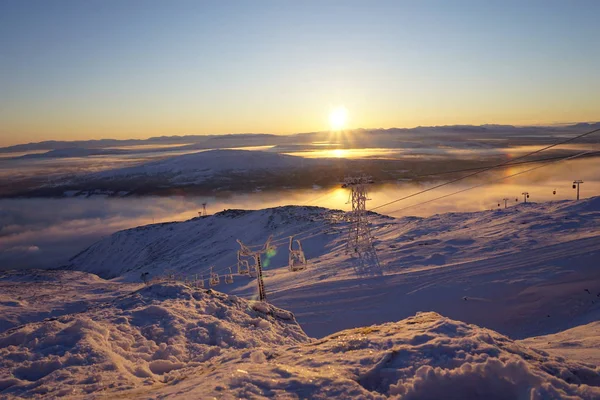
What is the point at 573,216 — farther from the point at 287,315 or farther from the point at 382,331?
the point at 382,331

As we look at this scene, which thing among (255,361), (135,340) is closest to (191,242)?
(135,340)

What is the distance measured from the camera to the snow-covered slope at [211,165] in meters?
145

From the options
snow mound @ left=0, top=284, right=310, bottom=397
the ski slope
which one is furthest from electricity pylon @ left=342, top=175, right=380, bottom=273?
snow mound @ left=0, top=284, right=310, bottom=397

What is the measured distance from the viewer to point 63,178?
5886 inches

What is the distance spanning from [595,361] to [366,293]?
1352 cm

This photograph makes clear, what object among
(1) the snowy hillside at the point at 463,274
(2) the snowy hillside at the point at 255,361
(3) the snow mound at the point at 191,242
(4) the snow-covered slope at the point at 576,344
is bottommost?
(3) the snow mound at the point at 191,242

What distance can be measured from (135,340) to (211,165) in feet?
480

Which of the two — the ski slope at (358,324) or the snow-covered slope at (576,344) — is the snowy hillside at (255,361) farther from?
the snow-covered slope at (576,344)

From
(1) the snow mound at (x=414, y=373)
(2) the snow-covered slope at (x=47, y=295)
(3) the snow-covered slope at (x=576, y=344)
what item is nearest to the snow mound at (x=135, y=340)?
(1) the snow mound at (x=414, y=373)

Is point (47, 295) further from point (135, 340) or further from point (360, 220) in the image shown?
point (360, 220)

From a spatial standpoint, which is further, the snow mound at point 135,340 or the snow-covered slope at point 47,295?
the snow-covered slope at point 47,295

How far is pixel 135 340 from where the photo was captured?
9.09 metres

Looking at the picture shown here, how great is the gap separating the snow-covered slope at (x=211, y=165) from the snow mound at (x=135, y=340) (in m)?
128

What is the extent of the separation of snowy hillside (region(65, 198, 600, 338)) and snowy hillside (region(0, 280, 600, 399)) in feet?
27.8
